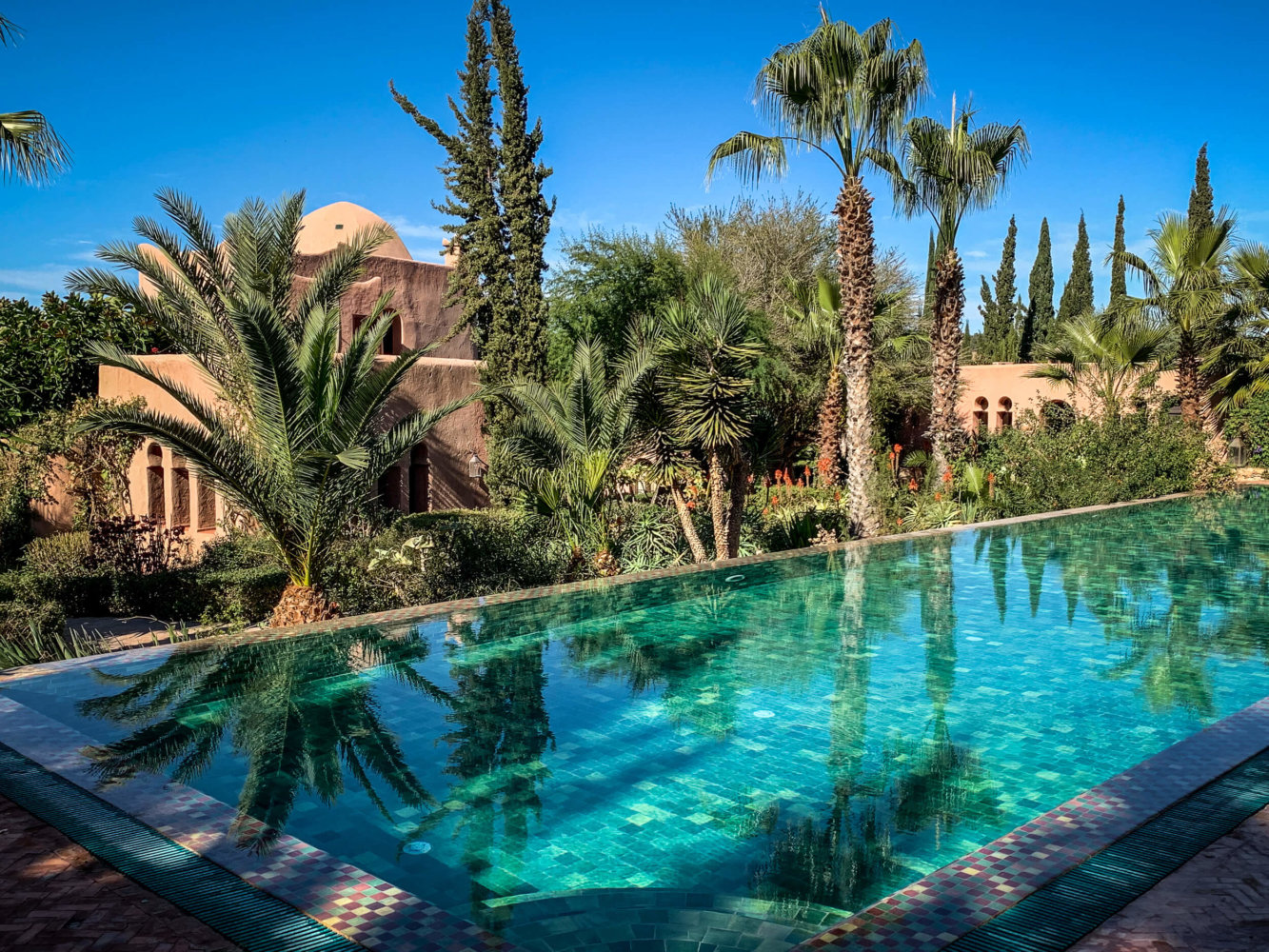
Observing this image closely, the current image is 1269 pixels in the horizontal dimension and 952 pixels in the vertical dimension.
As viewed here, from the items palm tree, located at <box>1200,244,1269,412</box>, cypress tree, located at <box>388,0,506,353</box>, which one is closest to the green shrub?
cypress tree, located at <box>388,0,506,353</box>

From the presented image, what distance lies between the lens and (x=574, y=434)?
1145 cm

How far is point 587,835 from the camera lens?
4504mm

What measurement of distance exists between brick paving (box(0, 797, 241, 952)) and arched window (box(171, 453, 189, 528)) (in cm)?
1426

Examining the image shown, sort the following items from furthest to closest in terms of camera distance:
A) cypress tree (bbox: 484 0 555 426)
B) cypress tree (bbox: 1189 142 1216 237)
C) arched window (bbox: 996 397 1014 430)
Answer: cypress tree (bbox: 1189 142 1216 237), arched window (bbox: 996 397 1014 430), cypress tree (bbox: 484 0 555 426)

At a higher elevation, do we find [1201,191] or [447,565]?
[1201,191]

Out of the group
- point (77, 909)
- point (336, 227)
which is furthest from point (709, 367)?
point (336, 227)

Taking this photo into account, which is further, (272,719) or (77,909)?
(272,719)

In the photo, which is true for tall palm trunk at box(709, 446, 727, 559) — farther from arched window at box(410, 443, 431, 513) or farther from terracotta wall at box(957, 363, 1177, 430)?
terracotta wall at box(957, 363, 1177, 430)

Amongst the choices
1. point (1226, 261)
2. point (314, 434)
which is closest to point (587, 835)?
point (314, 434)

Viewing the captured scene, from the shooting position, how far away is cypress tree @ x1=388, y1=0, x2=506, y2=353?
785 inches

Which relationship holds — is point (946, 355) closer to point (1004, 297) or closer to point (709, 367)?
point (709, 367)

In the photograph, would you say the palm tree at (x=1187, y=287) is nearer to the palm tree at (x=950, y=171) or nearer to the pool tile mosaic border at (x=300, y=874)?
the palm tree at (x=950, y=171)

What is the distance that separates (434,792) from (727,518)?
26.2ft

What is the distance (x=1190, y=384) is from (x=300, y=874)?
68.5ft
